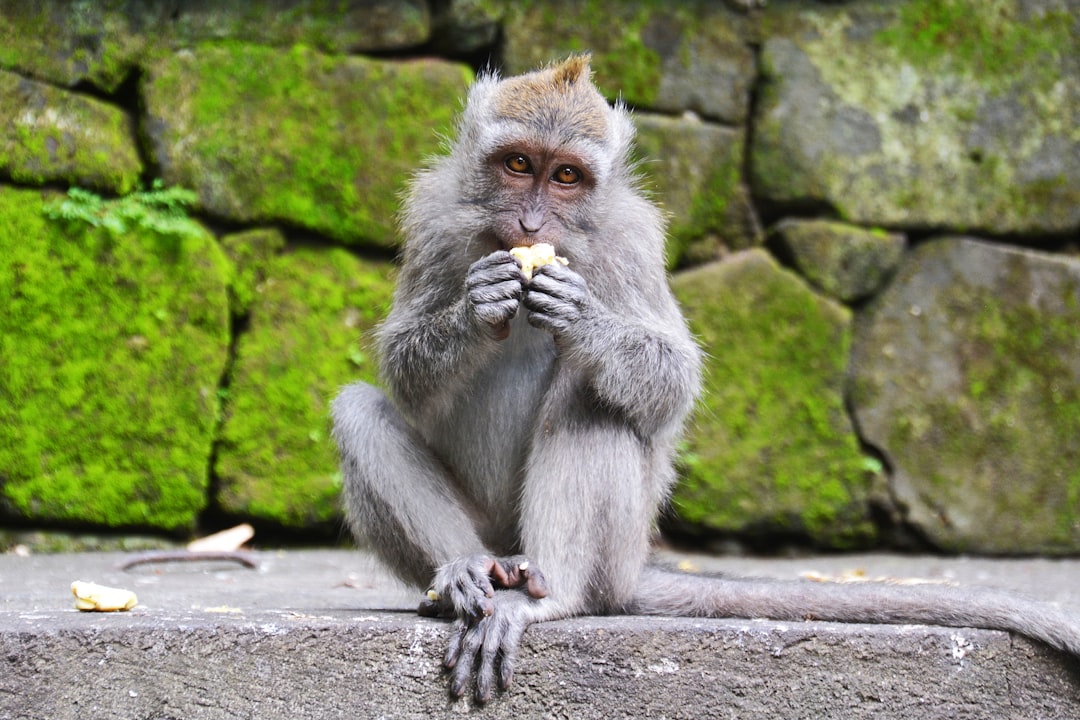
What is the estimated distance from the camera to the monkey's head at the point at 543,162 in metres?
4.34

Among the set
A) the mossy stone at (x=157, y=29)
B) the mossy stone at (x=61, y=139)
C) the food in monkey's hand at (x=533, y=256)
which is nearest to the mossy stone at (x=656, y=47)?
the mossy stone at (x=157, y=29)

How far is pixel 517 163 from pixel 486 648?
1.79 meters

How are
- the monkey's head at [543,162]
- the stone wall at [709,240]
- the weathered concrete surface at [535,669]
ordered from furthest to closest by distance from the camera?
the stone wall at [709,240] < the monkey's head at [543,162] < the weathered concrete surface at [535,669]

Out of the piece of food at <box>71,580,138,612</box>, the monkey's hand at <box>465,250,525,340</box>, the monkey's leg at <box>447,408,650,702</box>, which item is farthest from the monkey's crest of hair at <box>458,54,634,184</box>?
the piece of food at <box>71,580,138,612</box>

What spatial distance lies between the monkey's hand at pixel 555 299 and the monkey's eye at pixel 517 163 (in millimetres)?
431

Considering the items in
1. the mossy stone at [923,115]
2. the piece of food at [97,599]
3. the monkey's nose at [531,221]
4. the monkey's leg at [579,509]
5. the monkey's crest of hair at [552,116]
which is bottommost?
the piece of food at [97,599]

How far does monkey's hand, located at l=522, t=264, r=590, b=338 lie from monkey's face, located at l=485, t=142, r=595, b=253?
195mm

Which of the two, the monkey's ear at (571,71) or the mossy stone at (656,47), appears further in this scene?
the mossy stone at (656,47)

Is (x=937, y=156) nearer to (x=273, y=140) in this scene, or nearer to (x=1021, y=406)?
(x=1021, y=406)

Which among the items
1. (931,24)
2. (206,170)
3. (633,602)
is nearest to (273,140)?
(206,170)

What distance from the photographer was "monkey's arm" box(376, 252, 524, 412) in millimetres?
4133

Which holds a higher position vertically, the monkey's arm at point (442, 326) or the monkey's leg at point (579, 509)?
the monkey's arm at point (442, 326)

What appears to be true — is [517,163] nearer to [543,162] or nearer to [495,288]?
[543,162]

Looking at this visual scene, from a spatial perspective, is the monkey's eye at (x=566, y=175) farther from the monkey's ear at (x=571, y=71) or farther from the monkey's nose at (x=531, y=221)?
the monkey's ear at (x=571, y=71)
